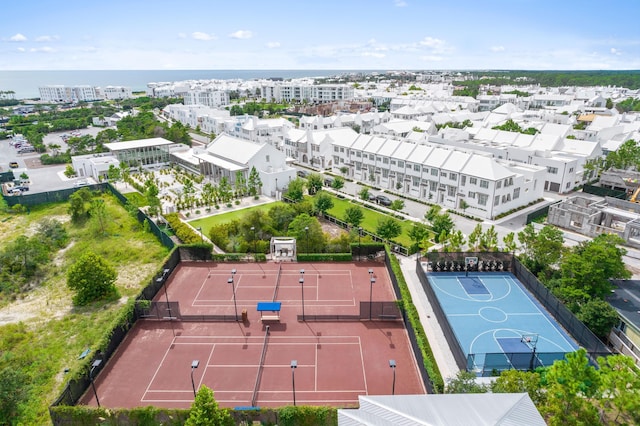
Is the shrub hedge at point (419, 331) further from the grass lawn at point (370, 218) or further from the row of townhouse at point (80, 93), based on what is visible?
the row of townhouse at point (80, 93)

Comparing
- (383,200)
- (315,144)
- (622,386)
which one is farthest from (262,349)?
(315,144)

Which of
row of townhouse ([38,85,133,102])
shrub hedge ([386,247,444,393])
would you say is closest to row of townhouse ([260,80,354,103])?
row of townhouse ([38,85,133,102])

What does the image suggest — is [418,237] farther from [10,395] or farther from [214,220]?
[10,395]

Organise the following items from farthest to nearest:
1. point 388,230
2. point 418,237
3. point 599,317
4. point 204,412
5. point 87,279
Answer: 1. point 388,230
2. point 418,237
3. point 87,279
4. point 599,317
5. point 204,412

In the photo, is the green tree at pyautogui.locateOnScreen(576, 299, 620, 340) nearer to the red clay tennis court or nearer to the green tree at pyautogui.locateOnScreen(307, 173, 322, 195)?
the red clay tennis court

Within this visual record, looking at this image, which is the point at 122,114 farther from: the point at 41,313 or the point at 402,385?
the point at 402,385

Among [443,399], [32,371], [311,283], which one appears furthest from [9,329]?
[443,399]
